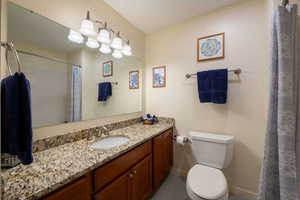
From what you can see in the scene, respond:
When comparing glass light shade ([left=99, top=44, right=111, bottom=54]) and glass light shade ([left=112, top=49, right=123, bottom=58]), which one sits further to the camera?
glass light shade ([left=112, top=49, right=123, bottom=58])

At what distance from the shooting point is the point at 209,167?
1.49 metres

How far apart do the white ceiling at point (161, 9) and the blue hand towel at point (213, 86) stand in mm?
817

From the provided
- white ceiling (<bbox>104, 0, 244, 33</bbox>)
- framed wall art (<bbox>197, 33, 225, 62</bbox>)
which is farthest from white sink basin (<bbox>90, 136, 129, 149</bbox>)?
white ceiling (<bbox>104, 0, 244, 33</bbox>)

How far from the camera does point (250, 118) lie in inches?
62.2

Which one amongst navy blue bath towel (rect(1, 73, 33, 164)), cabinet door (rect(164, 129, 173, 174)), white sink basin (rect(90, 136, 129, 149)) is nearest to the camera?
navy blue bath towel (rect(1, 73, 33, 164))

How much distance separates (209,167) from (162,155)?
1.82 ft

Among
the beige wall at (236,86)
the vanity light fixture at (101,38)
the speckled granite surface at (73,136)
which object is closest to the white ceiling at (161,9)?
the beige wall at (236,86)

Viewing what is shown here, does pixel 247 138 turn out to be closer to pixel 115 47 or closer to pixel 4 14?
pixel 115 47

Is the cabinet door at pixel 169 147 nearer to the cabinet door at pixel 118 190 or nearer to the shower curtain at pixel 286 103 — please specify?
the cabinet door at pixel 118 190

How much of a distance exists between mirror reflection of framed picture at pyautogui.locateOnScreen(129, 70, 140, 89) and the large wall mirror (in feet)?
1.24

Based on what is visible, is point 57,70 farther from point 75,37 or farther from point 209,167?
point 209,167

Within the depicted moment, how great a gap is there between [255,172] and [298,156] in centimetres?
111

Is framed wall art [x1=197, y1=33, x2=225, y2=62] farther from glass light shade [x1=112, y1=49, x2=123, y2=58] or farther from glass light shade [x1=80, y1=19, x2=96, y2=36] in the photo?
glass light shade [x1=80, y1=19, x2=96, y2=36]

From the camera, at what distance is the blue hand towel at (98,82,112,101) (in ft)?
5.29
